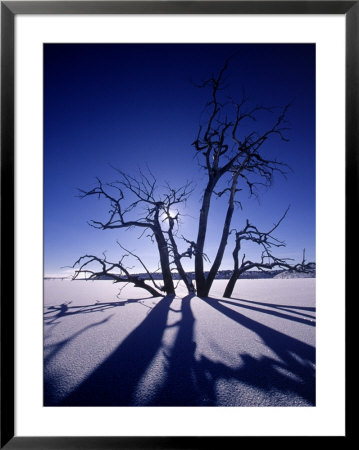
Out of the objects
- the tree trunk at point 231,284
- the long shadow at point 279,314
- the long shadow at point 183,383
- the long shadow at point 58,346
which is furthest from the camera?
the tree trunk at point 231,284

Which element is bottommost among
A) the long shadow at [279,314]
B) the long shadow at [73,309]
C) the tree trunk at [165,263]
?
the long shadow at [279,314]

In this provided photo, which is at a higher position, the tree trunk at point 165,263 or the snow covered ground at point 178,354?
the tree trunk at point 165,263

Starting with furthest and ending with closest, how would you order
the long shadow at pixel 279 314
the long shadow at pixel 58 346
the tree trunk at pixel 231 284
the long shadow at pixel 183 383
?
the tree trunk at pixel 231 284 < the long shadow at pixel 279 314 < the long shadow at pixel 58 346 < the long shadow at pixel 183 383

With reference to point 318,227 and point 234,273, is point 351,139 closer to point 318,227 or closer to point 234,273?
point 318,227

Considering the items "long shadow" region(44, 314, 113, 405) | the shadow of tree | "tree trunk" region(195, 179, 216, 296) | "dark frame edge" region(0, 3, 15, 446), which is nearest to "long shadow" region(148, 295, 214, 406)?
the shadow of tree

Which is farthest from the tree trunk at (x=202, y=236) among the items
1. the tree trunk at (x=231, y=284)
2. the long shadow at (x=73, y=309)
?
the long shadow at (x=73, y=309)

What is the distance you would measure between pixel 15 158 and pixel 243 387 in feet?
4.26

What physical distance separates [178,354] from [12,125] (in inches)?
47.1

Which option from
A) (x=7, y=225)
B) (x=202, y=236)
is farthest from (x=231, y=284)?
(x=7, y=225)

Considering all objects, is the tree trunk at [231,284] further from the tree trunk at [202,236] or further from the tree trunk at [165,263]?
the tree trunk at [165,263]

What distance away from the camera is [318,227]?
85 cm

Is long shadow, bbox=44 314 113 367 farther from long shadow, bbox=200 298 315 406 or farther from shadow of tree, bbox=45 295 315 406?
long shadow, bbox=200 298 315 406

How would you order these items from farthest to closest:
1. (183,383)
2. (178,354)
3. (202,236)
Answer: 1. (202,236)
2. (178,354)
3. (183,383)

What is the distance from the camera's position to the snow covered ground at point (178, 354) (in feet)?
2.45
